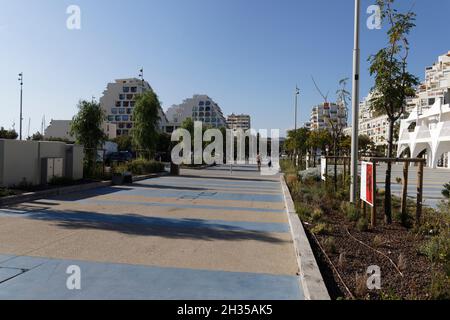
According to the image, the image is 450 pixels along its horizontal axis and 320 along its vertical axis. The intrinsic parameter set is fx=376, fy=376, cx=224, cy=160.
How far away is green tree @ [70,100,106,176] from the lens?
61.7ft

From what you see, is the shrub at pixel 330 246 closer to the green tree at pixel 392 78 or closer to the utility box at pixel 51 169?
the green tree at pixel 392 78

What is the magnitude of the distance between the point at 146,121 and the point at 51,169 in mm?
13022

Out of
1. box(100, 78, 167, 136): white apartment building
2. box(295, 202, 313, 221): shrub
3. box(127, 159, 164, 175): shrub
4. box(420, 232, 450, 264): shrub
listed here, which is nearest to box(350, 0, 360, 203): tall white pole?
box(295, 202, 313, 221): shrub

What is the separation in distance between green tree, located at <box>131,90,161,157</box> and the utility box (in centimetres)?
1184

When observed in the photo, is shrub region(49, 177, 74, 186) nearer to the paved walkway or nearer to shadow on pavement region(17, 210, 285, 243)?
the paved walkway

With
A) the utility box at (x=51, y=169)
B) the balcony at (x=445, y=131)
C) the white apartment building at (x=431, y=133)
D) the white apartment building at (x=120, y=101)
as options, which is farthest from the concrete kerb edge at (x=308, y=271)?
the white apartment building at (x=120, y=101)

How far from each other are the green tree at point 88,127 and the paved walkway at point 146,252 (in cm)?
839

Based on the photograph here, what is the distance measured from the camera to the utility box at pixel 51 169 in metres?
14.0

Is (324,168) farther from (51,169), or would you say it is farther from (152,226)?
(51,169)

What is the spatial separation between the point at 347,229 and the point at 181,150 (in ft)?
109

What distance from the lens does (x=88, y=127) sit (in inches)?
749

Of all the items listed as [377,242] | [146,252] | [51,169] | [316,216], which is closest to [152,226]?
[146,252]

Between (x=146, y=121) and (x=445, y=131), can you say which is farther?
(x=445, y=131)
